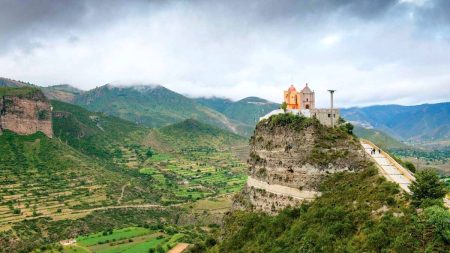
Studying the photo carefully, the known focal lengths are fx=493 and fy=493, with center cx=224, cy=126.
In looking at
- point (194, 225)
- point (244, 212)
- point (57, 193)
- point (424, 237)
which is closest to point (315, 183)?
point (244, 212)

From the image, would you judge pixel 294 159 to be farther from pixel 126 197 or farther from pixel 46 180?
pixel 46 180

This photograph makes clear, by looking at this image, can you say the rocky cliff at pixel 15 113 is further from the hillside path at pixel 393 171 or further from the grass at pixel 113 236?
the hillside path at pixel 393 171

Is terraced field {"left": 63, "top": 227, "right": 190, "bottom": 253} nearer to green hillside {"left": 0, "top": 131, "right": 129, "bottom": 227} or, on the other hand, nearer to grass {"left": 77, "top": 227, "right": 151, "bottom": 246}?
grass {"left": 77, "top": 227, "right": 151, "bottom": 246}

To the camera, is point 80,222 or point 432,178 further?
point 80,222

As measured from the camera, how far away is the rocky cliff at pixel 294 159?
59.6 m

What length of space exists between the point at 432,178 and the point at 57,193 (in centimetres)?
13137

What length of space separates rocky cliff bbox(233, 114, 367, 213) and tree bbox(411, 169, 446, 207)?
15114 mm

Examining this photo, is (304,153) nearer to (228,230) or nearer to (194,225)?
(228,230)

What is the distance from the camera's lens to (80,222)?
132m

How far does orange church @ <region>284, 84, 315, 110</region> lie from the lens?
76.6 metres

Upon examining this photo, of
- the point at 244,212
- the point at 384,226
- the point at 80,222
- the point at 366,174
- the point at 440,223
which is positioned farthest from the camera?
the point at 80,222

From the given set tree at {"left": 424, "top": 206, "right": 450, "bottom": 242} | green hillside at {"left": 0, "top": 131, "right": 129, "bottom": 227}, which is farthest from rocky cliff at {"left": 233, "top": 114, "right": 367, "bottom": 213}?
green hillside at {"left": 0, "top": 131, "right": 129, "bottom": 227}

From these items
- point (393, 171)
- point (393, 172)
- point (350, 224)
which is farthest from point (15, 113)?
point (350, 224)

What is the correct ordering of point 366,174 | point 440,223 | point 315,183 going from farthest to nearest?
point 315,183 < point 366,174 < point 440,223
